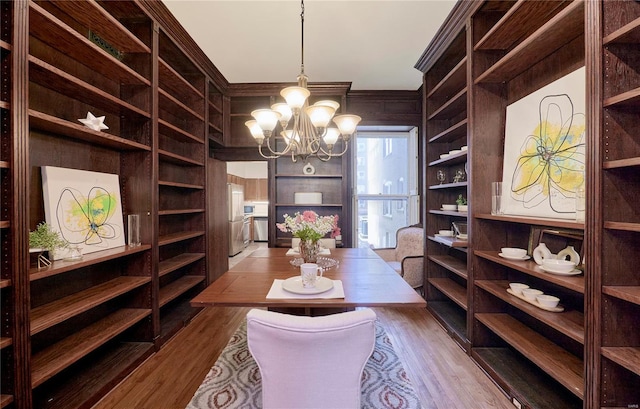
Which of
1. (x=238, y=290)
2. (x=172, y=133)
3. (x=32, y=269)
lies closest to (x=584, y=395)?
(x=238, y=290)

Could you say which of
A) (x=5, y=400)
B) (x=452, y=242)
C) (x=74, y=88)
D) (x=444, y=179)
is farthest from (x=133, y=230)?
(x=444, y=179)

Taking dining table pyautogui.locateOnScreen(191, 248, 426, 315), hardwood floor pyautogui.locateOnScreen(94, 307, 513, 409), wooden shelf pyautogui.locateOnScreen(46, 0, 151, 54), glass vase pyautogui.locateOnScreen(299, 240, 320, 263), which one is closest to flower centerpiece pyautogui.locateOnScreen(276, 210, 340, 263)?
glass vase pyautogui.locateOnScreen(299, 240, 320, 263)

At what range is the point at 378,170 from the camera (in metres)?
4.60

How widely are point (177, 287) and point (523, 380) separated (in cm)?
309

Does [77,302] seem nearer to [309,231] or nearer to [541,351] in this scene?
[309,231]

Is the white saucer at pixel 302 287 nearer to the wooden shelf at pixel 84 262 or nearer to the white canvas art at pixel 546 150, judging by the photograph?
the wooden shelf at pixel 84 262

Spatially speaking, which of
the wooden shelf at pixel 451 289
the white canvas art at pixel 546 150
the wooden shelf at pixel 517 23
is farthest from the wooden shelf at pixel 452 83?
the wooden shelf at pixel 451 289

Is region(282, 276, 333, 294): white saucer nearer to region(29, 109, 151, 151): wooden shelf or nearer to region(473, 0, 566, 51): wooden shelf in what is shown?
region(29, 109, 151, 151): wooden shelf

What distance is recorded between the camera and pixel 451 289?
289cm

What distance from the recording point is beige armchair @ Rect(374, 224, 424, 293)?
11.4 feet

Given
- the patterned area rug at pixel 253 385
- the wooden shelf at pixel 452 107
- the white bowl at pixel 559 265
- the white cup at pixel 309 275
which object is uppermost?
the wooden shelf at pixel 452 107

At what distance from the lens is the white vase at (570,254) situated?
162 centimetres

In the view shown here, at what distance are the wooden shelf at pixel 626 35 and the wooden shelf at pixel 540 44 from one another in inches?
11.7

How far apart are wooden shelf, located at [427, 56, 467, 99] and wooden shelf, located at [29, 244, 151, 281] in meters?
3.15
